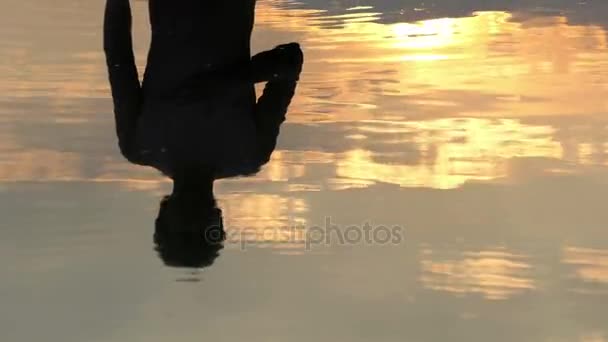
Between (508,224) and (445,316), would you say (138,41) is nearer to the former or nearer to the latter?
(508,224)

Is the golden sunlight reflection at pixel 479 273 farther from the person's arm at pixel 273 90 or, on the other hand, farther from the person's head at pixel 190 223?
the person's arm at pixel 273 90

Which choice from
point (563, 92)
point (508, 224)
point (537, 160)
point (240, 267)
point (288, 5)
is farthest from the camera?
point (288, 5)

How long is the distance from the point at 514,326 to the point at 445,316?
Result: 0.14 metres

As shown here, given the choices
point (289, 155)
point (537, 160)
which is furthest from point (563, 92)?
point (289, 155)

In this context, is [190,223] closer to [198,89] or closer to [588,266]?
[198,89]

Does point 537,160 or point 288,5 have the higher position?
point 537,160

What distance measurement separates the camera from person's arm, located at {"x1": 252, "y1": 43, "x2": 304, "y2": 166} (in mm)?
3451

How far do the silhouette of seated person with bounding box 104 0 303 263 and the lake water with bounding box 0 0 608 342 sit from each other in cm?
6

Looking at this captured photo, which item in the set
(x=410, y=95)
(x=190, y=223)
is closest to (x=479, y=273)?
(x=190, y=223)

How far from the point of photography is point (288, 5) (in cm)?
636

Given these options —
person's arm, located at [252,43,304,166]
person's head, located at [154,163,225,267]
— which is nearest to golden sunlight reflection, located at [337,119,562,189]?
person's arm, located at [252,43,304,166]
